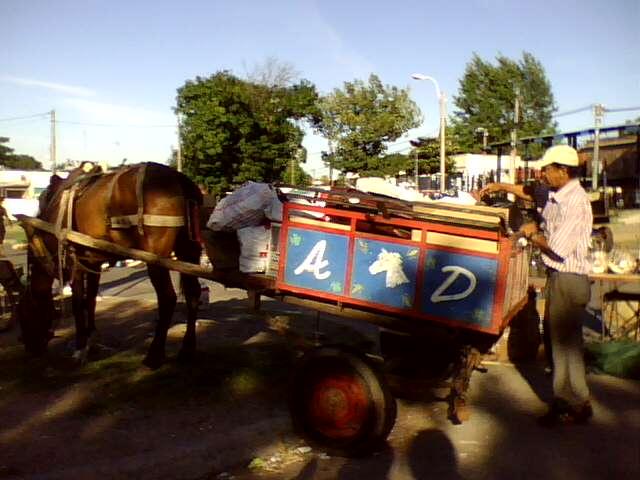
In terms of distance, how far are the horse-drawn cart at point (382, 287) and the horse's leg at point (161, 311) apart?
2.02 metres

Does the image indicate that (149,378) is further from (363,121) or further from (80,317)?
(363,121)

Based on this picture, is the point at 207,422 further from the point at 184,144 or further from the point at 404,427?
the point at 184,144

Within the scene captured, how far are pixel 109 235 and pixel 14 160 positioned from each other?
88956 millimetres

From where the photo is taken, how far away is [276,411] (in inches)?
209

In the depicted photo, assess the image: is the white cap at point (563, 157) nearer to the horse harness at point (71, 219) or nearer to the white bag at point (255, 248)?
the white bag at point (255, 248)

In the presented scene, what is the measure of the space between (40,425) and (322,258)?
2.65 m

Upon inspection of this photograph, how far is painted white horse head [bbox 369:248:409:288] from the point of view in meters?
4.20

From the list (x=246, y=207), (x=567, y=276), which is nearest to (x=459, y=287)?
(x=567, y=276)

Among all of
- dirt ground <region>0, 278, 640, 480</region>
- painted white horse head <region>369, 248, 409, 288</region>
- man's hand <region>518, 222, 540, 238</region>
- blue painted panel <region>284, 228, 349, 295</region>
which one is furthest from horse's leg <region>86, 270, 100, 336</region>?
man's hand <region>518, 222, 540, 238</region>

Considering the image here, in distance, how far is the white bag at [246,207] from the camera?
16.6 ft

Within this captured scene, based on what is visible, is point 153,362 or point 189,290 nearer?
point 153,362

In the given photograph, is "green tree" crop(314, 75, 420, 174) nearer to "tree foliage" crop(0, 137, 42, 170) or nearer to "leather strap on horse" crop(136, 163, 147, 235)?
"leather strap on horse" crop(136, 163, 147, 235)

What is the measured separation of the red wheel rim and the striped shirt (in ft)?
5.79

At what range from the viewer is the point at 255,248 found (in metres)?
5.06
